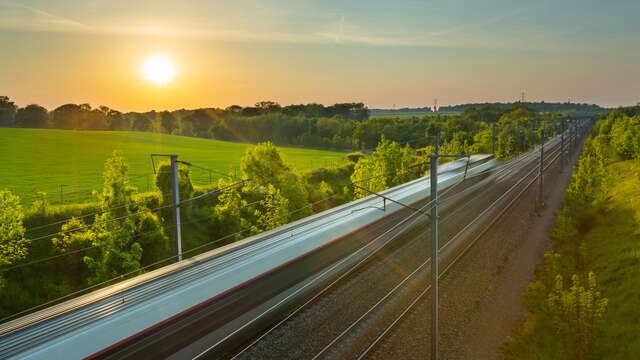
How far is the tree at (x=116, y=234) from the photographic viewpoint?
15.1 m

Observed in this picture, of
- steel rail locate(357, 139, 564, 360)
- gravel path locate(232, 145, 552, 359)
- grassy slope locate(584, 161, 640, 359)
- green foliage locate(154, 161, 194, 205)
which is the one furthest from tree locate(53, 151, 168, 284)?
grassy slope locate(584, 161, 640, 359)

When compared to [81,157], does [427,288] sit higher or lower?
lower

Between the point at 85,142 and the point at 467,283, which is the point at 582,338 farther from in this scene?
the point at 85,142

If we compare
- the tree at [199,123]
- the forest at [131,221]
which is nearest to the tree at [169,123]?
the tree at [199,123]

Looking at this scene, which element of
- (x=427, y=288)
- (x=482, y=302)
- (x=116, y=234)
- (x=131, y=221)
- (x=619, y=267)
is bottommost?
(x=482, y=302)

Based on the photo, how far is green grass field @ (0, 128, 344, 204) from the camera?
33.7 m

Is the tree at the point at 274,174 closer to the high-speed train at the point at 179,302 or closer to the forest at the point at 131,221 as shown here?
the forest at the point at 131,221

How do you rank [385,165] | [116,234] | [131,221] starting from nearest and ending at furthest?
[116,234], [131,221], [385,165]

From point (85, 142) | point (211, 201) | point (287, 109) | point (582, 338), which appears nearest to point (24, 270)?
point (211, 201)

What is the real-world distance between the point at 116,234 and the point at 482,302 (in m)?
13.1

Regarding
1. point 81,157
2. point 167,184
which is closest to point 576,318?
point 167,184

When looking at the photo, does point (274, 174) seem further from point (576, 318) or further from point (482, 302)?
point (576, 318)

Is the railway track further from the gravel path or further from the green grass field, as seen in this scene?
the green grass field

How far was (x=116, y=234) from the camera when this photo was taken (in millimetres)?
15672
